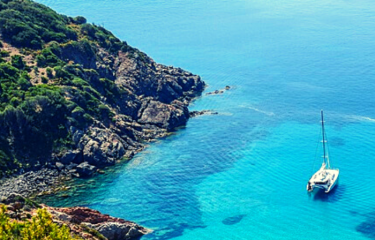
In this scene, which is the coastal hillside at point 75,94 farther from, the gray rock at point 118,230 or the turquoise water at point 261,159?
the gray rock at point 118,230

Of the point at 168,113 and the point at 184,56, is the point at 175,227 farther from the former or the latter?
the point at 184,56

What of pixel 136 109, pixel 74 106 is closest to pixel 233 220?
pixel 74 106

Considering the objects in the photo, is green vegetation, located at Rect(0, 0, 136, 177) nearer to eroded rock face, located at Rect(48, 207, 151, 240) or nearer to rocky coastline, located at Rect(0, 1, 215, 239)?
rocky coastline, located at Rect(0, 1, 215, 239)

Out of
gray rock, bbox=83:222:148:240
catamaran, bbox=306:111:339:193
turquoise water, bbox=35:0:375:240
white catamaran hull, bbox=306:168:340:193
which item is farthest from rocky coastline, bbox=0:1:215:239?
catamaran, bbox=306:111:339:193

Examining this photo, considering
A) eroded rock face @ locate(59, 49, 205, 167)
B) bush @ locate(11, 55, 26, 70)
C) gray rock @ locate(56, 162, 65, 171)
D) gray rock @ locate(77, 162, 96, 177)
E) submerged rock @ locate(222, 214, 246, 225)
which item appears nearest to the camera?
submerged rock @ locate(222, 214, 246, 225)

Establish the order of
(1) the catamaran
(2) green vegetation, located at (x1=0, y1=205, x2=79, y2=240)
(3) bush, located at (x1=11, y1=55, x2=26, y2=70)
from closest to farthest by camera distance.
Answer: (2) green vegetation, located at (x1=0, y1=205, x2=79, y2=240), (1) the catamaran, (3) bush, located at (x1=11, y1=55, x2=26, y2=70)

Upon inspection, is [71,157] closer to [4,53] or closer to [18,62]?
[18,62]
